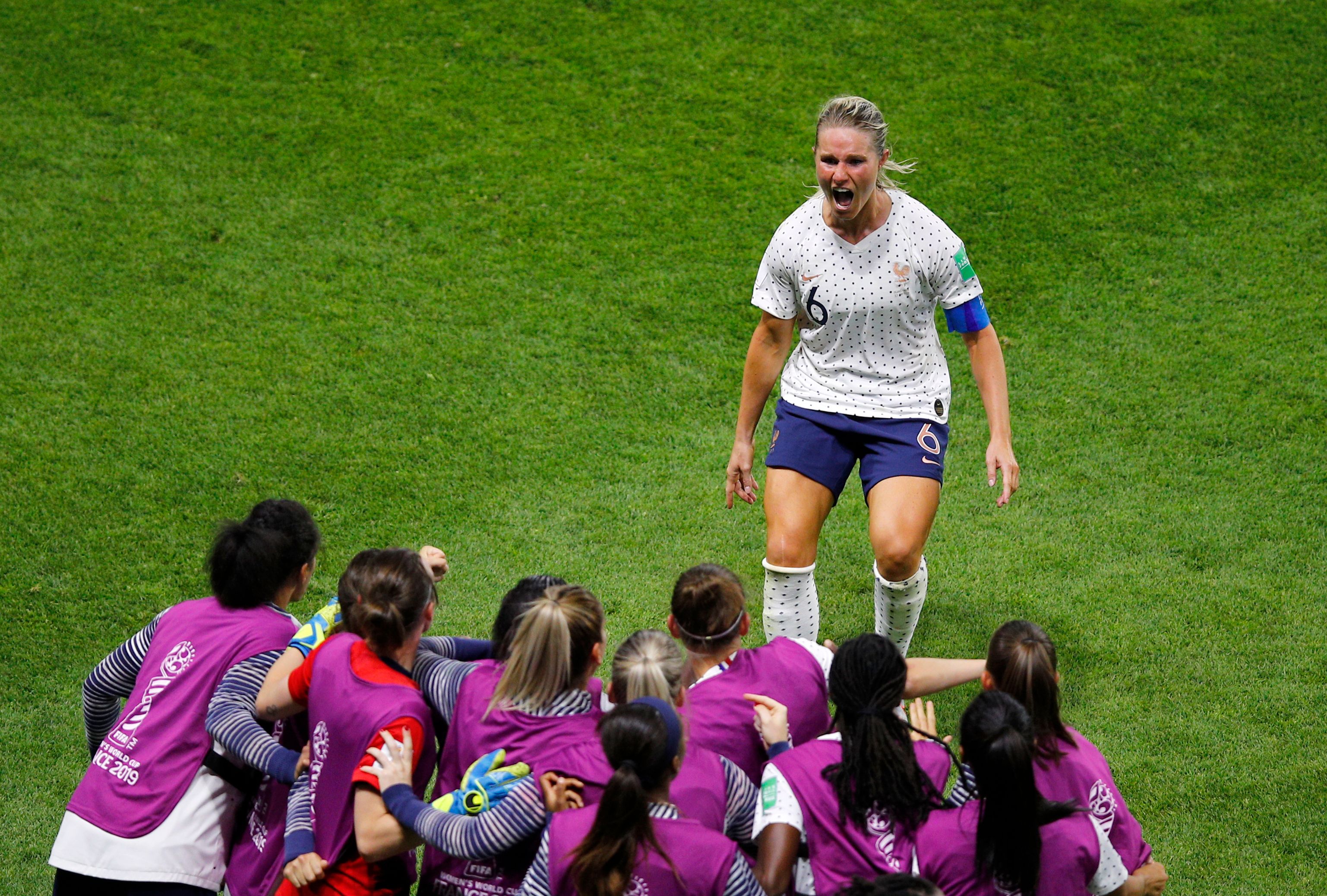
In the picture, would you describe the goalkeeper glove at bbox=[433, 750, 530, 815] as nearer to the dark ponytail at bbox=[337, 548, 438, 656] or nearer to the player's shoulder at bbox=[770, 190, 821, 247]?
the dark ponytail at bbox=[337, 548, 438, 656]

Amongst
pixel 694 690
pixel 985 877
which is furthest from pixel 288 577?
pixel 985 877

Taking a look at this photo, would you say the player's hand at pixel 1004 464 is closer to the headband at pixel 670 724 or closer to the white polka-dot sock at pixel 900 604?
the white polka-dot sock at pixel 900 604

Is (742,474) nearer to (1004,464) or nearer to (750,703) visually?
(1004,464)

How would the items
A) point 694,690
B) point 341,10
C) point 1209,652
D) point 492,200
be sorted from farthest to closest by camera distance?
point 341,10
point 492,200
point 1209,652
point 694,690

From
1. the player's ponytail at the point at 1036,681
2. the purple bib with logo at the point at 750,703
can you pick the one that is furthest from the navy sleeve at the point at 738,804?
the player's ponytail at the point at 1036,681

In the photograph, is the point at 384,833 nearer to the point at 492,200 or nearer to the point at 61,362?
the point at 61,362

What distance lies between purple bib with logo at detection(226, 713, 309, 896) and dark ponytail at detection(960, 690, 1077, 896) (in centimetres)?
157

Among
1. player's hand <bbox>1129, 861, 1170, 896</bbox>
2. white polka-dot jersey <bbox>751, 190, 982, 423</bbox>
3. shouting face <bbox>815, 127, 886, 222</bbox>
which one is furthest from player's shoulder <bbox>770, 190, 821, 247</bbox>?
player's hand <bbox>1129, 861, 1170, 896</bbox>

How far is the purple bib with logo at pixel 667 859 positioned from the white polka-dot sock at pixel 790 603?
155cm

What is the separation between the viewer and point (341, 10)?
881 centimetres

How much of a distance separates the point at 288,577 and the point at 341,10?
22.1ft

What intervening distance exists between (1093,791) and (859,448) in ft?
5.14

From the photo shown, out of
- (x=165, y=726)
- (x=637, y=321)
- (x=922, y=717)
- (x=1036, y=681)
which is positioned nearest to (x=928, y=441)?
(x=922, y=717)

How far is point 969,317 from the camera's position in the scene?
156 inches
